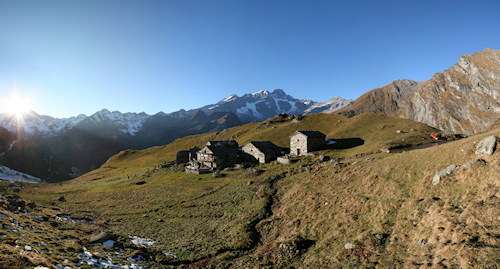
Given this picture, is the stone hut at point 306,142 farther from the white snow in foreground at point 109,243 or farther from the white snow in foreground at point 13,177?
the white snow in foreground at point 13,177

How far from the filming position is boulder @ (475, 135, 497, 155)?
17.5 metres

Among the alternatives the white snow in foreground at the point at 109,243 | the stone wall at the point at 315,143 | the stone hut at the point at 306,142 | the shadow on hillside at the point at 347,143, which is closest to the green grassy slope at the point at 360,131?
the shadow on hillside at the point at 347,143

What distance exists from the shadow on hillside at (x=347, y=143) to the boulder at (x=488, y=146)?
53.8m

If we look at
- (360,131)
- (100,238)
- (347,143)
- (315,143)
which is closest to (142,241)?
(100,238)

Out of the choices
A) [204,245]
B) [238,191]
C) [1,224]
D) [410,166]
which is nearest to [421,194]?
[410,166]

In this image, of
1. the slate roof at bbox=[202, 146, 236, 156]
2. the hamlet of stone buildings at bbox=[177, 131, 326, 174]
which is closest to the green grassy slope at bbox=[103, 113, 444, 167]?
the hamlet of stone buildings at bbox=[177, 131, 326, 174]

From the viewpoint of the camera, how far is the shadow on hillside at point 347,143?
7262cm

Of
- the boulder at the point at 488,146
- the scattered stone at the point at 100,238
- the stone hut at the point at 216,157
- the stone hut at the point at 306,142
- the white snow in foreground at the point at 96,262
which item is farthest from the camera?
the stone hut at the point at 216,157

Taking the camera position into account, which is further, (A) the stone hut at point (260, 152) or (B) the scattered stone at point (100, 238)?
(A) the stone hut at point (260, 152)

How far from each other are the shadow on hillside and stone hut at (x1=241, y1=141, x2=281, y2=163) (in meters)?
20.1

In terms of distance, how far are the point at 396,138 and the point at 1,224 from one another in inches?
3421

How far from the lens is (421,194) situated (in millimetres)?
17828

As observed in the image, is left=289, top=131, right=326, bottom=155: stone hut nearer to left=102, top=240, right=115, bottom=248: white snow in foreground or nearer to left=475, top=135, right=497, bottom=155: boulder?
left=475, top=135, right=497, bottom=155: boulder

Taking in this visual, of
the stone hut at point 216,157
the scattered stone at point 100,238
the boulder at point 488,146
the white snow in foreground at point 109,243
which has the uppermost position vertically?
the boulder at point 488,146
